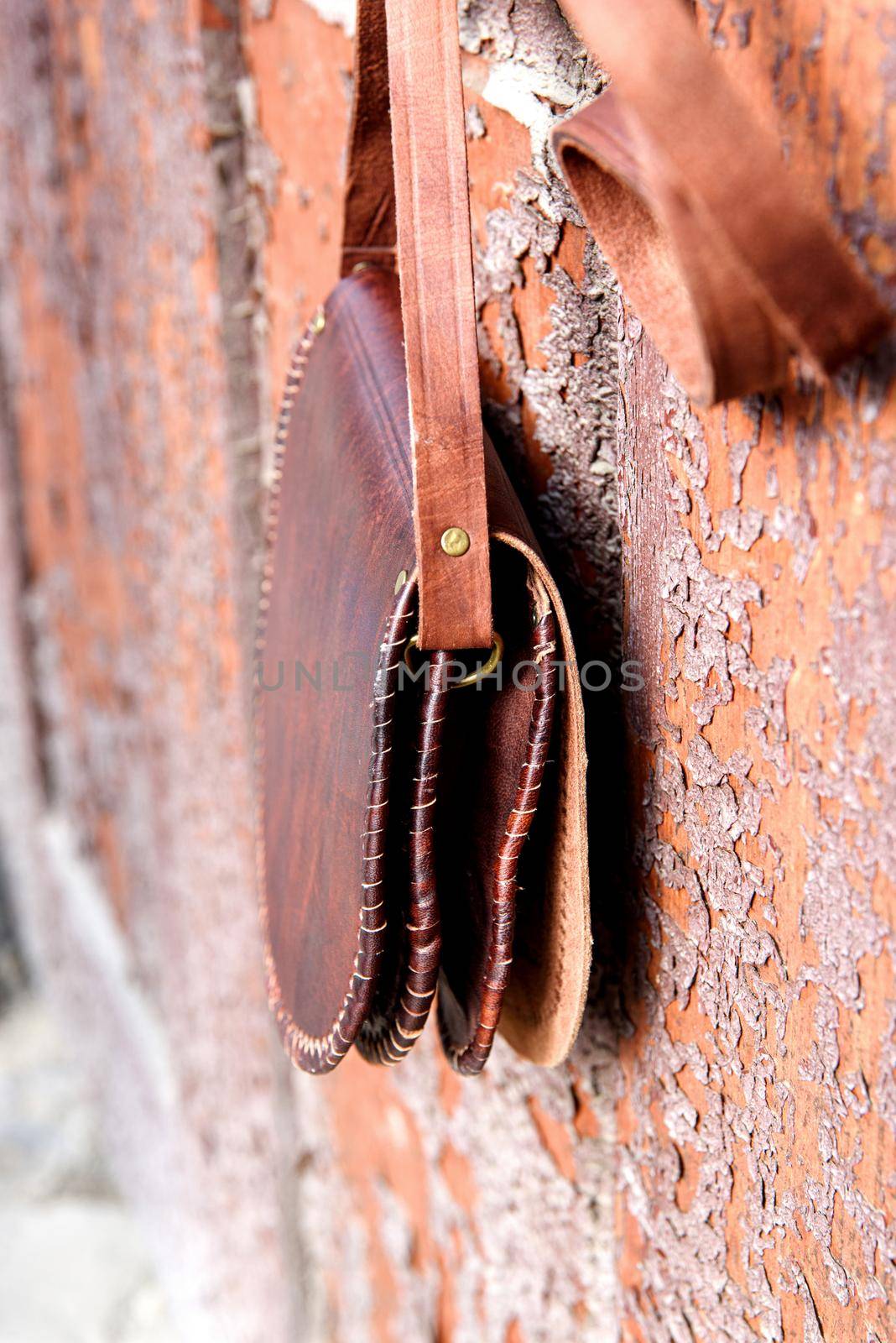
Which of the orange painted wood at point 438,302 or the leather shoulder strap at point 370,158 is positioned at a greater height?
the leather shoulder strap at point 370,158

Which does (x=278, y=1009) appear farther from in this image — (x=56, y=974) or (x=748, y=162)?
(x=56, y=974)

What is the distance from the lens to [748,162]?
300mm

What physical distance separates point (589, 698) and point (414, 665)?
11 centimetres

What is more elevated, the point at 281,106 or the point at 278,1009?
the point at 281,106

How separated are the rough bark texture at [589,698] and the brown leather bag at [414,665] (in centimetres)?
6

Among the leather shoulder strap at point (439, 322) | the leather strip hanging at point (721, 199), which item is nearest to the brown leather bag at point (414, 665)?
the leather shoulder strap at point (439, 322)

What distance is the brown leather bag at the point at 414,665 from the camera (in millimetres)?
410

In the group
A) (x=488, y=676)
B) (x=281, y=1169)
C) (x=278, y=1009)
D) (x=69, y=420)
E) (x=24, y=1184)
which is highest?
(x=69, y=420)

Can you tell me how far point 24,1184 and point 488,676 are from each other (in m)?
1.87

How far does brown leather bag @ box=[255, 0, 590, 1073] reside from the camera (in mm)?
410

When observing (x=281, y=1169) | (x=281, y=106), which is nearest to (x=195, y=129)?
(x=281, y=106)

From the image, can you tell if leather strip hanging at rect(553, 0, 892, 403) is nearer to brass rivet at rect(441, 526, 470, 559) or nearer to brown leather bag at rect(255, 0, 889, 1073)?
brown leather bag at rect(255, 0, 889, 1073)

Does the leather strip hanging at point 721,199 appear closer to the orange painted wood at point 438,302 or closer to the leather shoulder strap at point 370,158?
the orange painted wood at point 438,302

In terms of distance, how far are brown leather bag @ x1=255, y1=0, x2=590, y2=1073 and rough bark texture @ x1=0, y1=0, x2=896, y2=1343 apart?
0.06 metres
